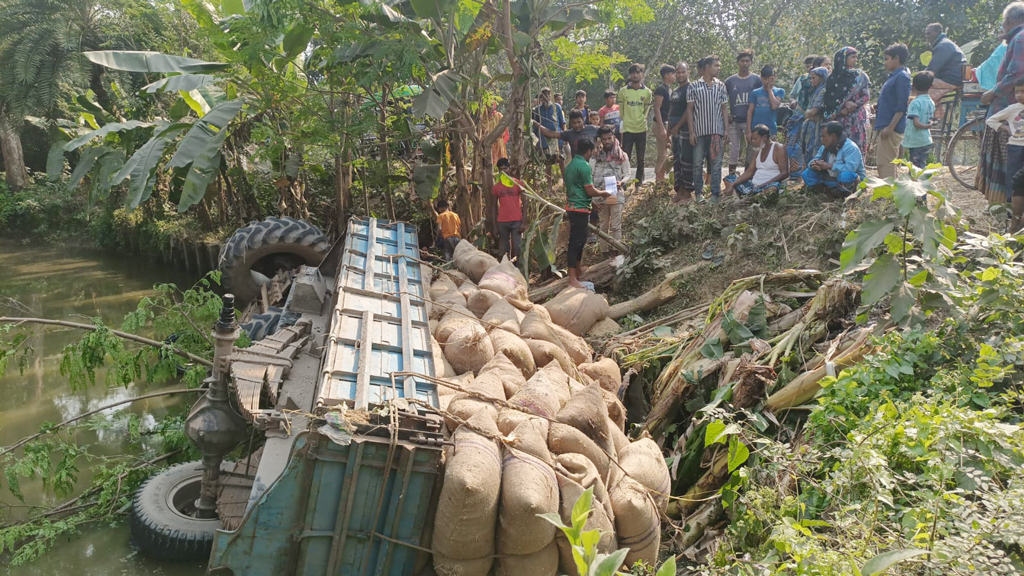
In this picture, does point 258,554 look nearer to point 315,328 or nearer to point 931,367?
point 315,328

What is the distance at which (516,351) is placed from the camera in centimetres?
521

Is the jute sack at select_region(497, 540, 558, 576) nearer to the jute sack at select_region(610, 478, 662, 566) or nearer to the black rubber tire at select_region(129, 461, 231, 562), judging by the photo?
the jute sack at select_region(610, 478, 662, 566)

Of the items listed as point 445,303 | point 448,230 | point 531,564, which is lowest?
point 531,564

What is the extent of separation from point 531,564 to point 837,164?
6.10 meters

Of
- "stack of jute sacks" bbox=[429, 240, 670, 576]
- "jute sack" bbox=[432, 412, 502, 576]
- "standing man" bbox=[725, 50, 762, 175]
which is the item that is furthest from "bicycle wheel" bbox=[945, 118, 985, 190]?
"jute sack" bbox=[432, 412, 502, 576]

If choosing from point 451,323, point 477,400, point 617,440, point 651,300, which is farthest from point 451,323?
point 651,300

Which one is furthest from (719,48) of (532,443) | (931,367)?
(532,443)

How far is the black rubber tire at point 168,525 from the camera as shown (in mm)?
5016

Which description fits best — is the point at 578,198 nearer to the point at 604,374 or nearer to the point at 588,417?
the point at 604,374

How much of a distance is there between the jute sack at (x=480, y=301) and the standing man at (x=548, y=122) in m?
4.85

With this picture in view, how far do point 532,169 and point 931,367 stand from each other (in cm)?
696

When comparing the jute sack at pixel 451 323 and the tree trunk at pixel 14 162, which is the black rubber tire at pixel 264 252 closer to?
the jute sack at pixel 451 323

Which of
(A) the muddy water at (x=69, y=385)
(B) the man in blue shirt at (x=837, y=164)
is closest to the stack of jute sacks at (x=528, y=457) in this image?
(A) the muddy water at (x=69, y=385)

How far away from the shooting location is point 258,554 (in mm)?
3656
